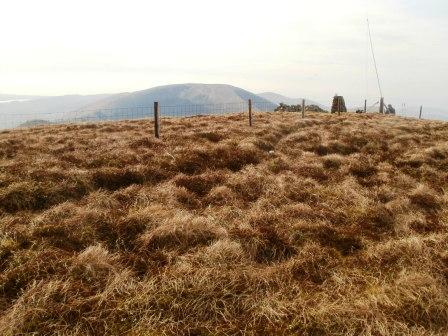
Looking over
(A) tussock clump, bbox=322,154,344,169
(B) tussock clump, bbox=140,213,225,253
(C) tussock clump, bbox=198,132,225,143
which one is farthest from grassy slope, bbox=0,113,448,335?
(C) tussock clump, bbox=198,132,225,143

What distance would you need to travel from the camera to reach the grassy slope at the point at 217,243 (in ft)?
18.7

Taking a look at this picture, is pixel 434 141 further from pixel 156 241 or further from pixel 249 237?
pixel 156 241

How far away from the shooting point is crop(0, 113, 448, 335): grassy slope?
5699 mm

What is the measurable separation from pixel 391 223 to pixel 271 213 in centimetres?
314

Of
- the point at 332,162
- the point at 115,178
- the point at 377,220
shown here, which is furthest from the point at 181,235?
the point at 332,162

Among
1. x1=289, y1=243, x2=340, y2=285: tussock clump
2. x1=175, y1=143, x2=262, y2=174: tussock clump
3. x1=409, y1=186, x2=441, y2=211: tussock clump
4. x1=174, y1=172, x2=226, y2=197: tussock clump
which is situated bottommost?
x1=289, y1=243, x2=340, y2=285: tussock clump

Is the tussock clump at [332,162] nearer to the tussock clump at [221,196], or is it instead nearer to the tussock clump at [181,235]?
the tussock clump at [221,196]

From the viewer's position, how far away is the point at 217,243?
7586 millimetres

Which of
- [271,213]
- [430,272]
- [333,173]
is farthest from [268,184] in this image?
[430,272]

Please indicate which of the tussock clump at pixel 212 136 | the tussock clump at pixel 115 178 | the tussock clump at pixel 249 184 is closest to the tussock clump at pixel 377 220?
the tussock clump at pixel 249 184

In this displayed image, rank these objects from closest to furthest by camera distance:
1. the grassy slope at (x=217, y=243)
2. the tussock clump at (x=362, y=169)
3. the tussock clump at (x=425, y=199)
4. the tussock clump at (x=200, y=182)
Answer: the grassy slope at (x=217, y=243) → the tussock clump at (x=425, y=199) → the tussock clump at (x=200, y=182) → the tussock clump at (x=362, y=169)

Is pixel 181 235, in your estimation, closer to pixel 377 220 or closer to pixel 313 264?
pixel 313 264

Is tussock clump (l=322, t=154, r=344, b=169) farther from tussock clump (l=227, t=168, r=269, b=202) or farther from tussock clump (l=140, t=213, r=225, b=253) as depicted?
tussock clump (l=140, t=213, r=225, b=253)

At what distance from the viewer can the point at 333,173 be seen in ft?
45.2
